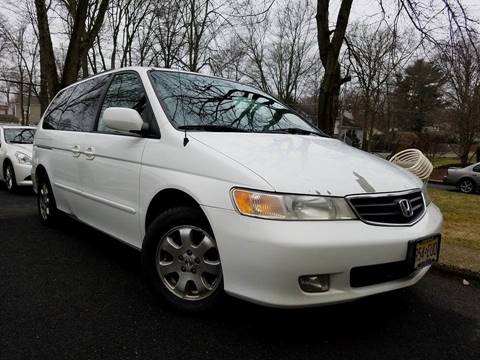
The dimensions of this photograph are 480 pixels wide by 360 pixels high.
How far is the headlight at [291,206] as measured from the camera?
7.57 feet

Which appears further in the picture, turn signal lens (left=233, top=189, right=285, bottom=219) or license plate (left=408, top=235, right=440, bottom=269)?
license plate (left=408, top=235, right=440, bottom=269)

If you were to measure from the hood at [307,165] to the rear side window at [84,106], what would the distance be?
5.21 ft

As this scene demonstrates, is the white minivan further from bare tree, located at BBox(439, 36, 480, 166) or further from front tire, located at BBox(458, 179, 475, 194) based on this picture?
front tire, located at BBox(458, 179, 475, 194)

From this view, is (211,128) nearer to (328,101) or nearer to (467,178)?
(328,101)

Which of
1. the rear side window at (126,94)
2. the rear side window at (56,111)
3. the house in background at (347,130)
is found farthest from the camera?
the house in background at (347,130)

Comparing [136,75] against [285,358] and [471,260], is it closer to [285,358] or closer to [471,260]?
[285,358]

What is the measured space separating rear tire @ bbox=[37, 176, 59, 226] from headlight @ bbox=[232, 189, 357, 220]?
3.20m

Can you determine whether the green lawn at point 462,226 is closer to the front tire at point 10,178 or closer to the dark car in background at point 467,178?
the front tire at point 10,178

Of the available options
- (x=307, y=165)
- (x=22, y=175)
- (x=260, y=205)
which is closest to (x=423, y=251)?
(x=307, y=165)

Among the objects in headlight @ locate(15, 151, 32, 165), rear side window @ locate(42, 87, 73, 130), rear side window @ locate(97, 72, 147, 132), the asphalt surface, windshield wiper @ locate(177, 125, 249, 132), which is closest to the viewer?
the asphalt surface

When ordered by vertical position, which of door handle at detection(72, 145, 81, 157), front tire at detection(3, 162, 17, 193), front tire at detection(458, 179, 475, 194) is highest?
door handle at detection(72, 145, 81, 157)

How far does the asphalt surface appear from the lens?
237cm

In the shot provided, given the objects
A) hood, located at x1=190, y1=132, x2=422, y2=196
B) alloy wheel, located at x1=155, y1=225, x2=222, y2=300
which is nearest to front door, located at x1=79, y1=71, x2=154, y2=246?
alloy wheel, located at x1=155, y1=225, x2=222, y2=300

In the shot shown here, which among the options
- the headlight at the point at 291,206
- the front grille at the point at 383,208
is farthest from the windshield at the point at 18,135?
the front grille at the point at 383,208
